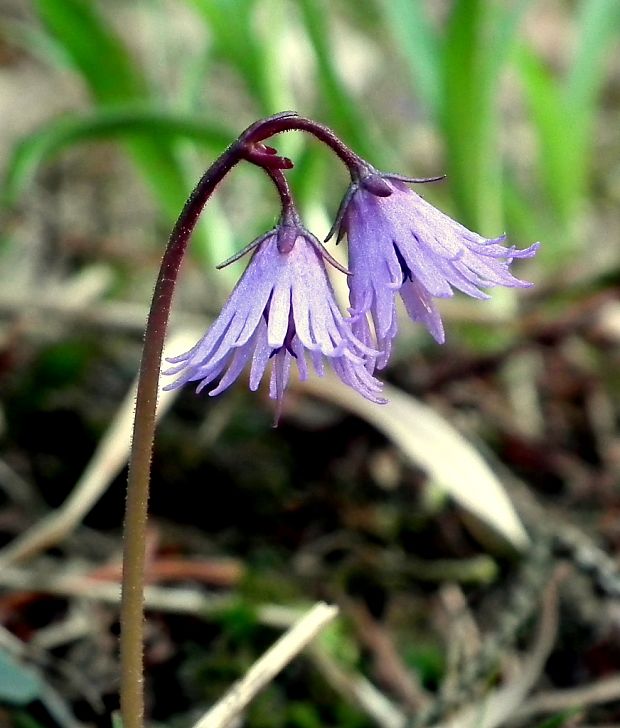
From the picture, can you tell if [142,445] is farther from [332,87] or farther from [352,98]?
[352,98]

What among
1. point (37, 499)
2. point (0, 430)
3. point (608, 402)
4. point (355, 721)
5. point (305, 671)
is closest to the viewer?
point (355, 721)

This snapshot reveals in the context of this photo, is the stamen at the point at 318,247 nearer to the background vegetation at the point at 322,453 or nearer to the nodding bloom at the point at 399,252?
the nodding bloom at the point at 399,252

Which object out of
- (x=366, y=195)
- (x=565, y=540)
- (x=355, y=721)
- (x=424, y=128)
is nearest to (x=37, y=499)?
(x=355, y=721)

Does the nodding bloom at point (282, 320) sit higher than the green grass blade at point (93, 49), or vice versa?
the green grass blade at point (93, 49)

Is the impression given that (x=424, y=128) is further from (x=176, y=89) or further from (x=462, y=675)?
(x=462, y=675)

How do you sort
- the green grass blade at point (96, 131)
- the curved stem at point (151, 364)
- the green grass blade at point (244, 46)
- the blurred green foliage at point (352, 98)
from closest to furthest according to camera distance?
the curved stem at point (151, 364)
the green grass blade at point (96, 131)
the blurred green foliage at point (352, 98)
the green grass blade at point (244, 46)

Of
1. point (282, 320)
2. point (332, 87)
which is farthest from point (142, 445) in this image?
point (332, 87)

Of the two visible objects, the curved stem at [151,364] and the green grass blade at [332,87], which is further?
the green grass blade at [332,87]

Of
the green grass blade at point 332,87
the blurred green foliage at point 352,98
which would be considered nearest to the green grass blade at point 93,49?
the blurred green foliage at point 352,98
